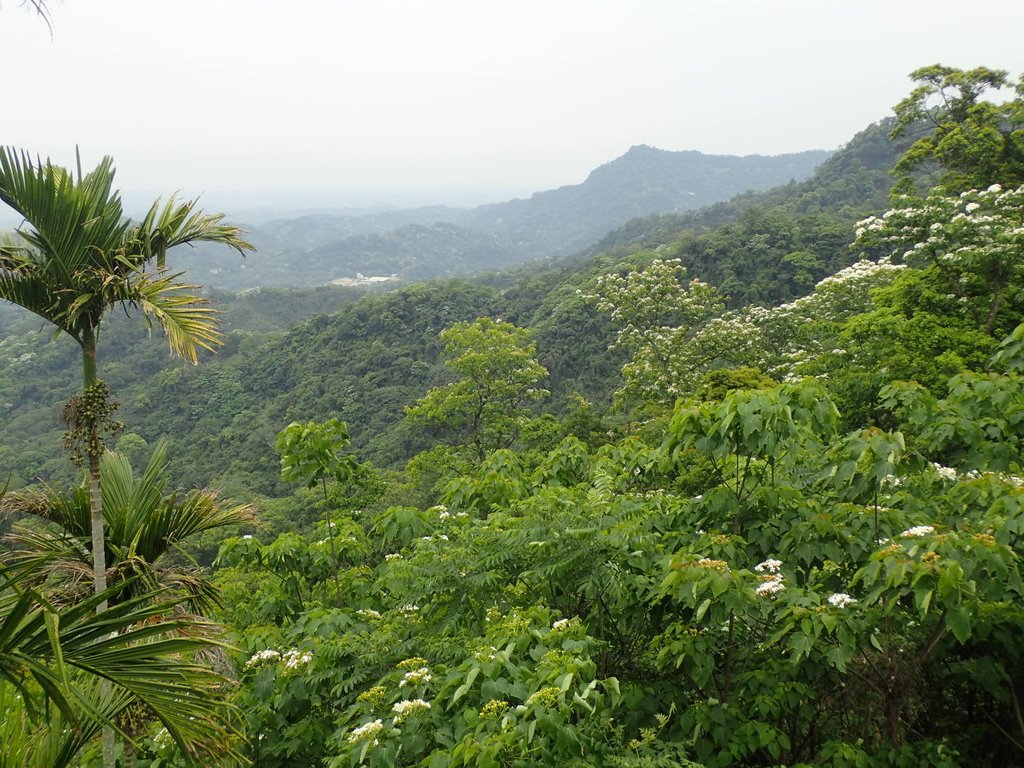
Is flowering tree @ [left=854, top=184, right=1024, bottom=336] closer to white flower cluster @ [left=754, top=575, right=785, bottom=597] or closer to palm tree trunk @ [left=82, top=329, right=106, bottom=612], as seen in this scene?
white flower cluster @ [left=754, top=575, right=785, bottom=597]

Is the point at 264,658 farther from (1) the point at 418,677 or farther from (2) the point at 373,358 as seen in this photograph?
(2) the point at 373,358

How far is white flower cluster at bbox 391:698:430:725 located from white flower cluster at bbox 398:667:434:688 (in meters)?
0.18

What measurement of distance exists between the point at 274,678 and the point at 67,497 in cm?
168

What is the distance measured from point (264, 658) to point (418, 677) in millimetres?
1395

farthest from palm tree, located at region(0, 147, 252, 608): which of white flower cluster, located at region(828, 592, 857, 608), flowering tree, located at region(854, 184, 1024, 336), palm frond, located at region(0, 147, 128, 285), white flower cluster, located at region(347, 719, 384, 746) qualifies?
flowering tree, located at region(854, 184, 1024, 336)

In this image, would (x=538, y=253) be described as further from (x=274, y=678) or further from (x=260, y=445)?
(x=274, y=678)

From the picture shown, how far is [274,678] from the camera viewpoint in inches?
152

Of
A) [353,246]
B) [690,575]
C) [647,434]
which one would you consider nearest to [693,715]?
[690,575]

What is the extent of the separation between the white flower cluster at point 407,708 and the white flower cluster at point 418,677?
0.60 feet

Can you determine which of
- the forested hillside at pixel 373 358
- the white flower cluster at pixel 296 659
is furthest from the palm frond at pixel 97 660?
the forested hillside at pixel 373 358

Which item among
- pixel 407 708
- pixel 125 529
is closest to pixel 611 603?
pixel 407 708

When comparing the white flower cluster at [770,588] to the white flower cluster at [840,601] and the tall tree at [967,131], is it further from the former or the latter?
the tall tree at [967,131]

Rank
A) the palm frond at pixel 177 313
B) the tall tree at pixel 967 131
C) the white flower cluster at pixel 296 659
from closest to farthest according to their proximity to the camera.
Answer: the palm frond at pixel 177 313, the white flower cluster at pixel 296 659, the tall tree at pixel 967 131

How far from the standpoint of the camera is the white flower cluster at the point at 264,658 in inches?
153
